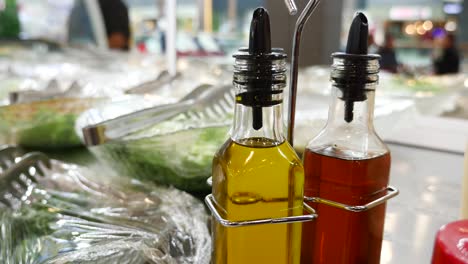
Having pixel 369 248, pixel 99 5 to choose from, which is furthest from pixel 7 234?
pixel 99 5

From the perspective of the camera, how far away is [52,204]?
1.80ft

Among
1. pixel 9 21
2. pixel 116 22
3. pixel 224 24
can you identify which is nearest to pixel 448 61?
pixel 224 24

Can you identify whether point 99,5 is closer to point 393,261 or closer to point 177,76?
point 177,76

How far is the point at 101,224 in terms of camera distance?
49cm

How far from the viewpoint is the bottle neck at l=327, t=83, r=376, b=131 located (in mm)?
379

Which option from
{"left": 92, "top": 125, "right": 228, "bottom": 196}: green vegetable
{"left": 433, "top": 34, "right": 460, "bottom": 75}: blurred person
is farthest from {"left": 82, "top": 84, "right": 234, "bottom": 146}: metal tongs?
{"left": 433, "top": 34, "right": 460, "bottom": 75}: blurred person

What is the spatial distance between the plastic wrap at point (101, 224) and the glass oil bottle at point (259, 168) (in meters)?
0.10

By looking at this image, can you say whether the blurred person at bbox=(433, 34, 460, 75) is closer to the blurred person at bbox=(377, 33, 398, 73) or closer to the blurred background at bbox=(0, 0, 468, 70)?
the blurred background at bbox=(0, 0, 468, 70)

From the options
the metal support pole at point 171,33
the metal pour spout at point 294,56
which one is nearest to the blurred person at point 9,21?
the metal support pole at point 171,33

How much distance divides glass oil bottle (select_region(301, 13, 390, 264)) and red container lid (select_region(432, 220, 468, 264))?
65 mm

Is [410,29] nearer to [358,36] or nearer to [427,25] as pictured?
[427,25]

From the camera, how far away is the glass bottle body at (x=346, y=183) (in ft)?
1.20

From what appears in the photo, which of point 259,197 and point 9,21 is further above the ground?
point 9,21

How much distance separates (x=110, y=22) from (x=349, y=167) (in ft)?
7.55
